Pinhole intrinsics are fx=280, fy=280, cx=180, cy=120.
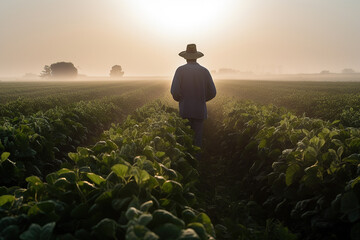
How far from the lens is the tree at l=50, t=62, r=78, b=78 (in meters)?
154

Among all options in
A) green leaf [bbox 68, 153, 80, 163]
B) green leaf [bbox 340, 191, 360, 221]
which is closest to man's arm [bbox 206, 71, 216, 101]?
green leaf [bbox 68, 153, 80, 163]

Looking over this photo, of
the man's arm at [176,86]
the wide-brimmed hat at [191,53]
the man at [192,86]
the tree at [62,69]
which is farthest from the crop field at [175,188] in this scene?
the tree at [62,69]

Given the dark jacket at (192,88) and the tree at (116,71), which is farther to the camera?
the tree at (116,71)

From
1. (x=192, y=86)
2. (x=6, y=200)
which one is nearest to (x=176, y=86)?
(x=192, y=86)

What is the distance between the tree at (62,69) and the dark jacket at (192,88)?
164 metres

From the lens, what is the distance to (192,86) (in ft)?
21.5

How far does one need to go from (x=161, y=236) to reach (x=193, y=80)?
539 centimetres

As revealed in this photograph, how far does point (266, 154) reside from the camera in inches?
176

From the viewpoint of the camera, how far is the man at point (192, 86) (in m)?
6.49

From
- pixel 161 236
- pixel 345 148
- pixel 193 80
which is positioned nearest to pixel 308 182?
pixel 345 148

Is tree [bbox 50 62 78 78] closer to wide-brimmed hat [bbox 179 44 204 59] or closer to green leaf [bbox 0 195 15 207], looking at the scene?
wide-brimmed hat [bbox 179 44 204 59]

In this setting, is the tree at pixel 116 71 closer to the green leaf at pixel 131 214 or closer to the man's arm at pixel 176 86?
the man's arm at pixel 176 86

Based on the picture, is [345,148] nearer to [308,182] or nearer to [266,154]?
[308,182]

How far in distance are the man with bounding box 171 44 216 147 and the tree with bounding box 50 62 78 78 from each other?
16353 cm
